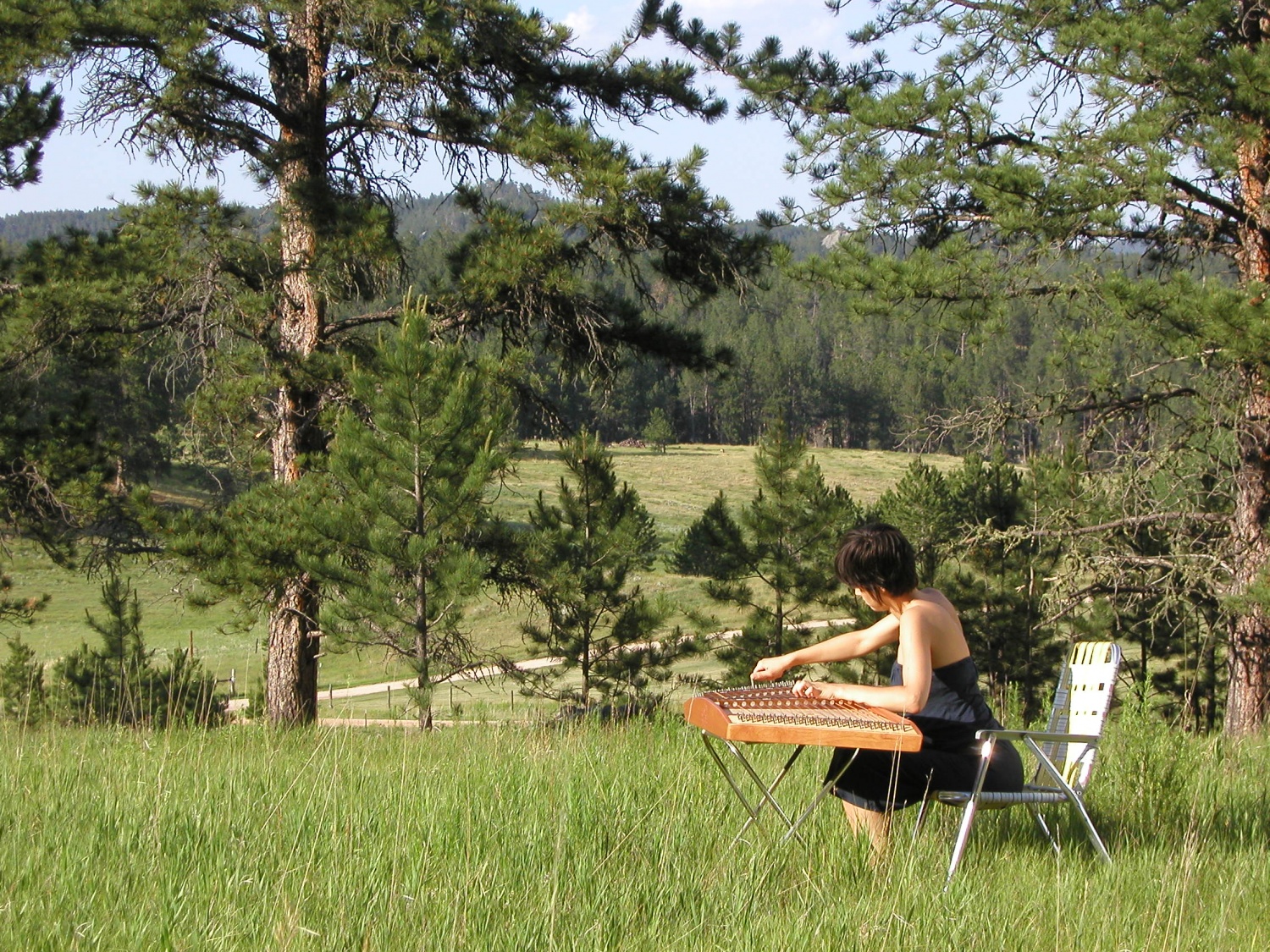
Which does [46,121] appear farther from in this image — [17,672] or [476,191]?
[17,672]

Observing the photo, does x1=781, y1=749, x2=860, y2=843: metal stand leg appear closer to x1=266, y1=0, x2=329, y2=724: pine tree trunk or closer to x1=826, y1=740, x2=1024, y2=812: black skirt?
x1=826, y1=740, x2=1024, y2=812: black skirt

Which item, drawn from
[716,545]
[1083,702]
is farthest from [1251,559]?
[716,545]

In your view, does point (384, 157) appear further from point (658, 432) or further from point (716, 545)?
point (658, 432)

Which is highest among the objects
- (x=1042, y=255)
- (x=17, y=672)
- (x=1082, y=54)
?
(x=1082, y=54)

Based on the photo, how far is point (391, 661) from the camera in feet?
33.8

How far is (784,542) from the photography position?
17.8 metres

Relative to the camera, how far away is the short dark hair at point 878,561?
3494 millimetres

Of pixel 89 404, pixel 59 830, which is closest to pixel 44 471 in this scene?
pixel 89 404

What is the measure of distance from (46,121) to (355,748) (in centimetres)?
785

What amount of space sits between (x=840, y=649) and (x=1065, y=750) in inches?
34.2

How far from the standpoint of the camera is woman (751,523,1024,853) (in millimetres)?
3406

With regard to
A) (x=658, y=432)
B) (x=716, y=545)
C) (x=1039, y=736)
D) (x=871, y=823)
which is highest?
(x=658, y=432)

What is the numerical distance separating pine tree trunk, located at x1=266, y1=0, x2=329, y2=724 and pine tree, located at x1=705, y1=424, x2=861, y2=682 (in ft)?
26.6

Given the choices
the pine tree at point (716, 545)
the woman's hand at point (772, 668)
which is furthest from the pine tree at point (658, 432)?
the woman's hand at point (772, 668)
